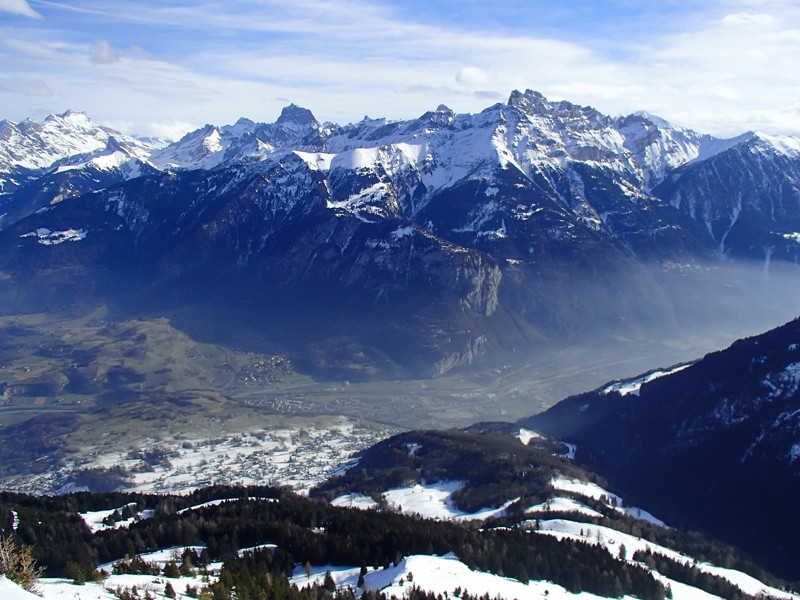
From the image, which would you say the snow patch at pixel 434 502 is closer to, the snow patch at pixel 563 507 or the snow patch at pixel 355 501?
the snow patch at pixel 355 501

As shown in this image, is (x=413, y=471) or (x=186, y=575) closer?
(x=186, y=575)

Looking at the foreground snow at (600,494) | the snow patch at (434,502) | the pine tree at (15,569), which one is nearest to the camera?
the pine tree at (15,569)

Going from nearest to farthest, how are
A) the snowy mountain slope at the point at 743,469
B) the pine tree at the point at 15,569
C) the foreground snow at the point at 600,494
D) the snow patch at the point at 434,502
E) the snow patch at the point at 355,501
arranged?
the pine tree at the point at 15,569 → the snowy mountain slope at the point at 743,469 → the snow patch at the point at 434,502 → the foreground snow at the point at 600,494 → the snow patch at the point at 355,501

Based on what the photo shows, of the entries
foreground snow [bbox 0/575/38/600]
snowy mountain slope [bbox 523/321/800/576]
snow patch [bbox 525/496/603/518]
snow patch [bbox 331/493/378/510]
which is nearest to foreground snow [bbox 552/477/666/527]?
snowy mountain slope [bbox 523/321/800/576]

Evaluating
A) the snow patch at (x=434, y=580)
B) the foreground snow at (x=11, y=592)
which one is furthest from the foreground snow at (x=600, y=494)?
the foreground snow at (x=11, y=592)

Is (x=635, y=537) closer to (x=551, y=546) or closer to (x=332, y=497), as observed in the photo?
(x=551, y=546)

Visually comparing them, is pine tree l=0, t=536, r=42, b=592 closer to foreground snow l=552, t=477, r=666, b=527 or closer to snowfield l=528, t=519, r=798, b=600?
snowfield l=528, t=519, r=798, b=600

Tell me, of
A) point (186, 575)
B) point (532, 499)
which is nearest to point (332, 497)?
point (532, 499)

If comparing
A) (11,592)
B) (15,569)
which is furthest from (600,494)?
(11,592)

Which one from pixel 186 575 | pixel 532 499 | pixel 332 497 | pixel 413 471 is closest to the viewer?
pixel 186 575

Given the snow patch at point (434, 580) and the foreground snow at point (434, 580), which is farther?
the foreground snow at point (434, 580)

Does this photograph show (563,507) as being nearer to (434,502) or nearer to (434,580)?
(434,502)
